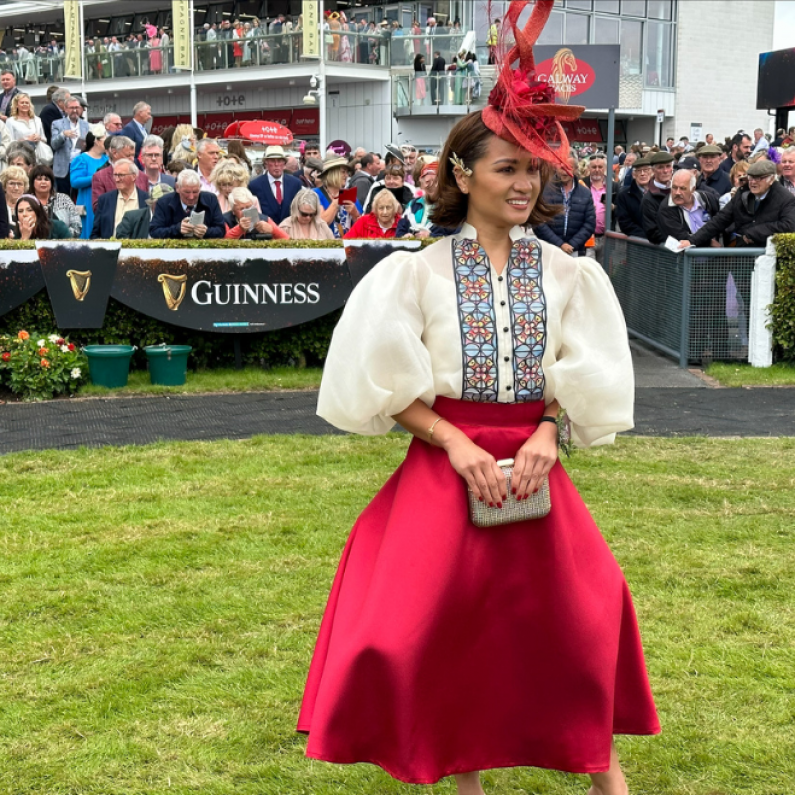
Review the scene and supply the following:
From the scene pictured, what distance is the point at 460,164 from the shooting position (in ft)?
10.1

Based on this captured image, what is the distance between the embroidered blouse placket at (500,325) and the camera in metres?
3.01

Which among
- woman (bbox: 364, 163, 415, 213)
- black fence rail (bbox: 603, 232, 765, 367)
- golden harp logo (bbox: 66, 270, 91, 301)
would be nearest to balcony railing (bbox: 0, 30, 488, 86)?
woman (bbox: 364, 163, 415, 213)

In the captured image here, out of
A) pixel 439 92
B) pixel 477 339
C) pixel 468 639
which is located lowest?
pixel 468 639

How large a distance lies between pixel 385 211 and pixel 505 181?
24.8ft

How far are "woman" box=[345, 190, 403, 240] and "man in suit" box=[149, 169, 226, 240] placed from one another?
121 cm

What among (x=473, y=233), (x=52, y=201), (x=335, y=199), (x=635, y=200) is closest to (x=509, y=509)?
(x=473, y=233)

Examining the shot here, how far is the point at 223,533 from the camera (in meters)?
5.87

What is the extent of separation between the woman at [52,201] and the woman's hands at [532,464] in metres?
8.56

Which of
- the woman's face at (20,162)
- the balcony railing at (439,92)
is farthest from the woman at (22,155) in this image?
the balcony railing at (439,92)

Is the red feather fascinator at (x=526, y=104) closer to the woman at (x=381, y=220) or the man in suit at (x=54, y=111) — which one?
the woman at (x=381, y=220)

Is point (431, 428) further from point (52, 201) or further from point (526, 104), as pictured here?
point (52, 201)

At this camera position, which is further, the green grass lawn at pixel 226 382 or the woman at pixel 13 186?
the woman at pixel 13 186

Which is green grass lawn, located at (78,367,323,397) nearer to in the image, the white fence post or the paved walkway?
the paved walkway

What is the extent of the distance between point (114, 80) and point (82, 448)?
35.6 meters
